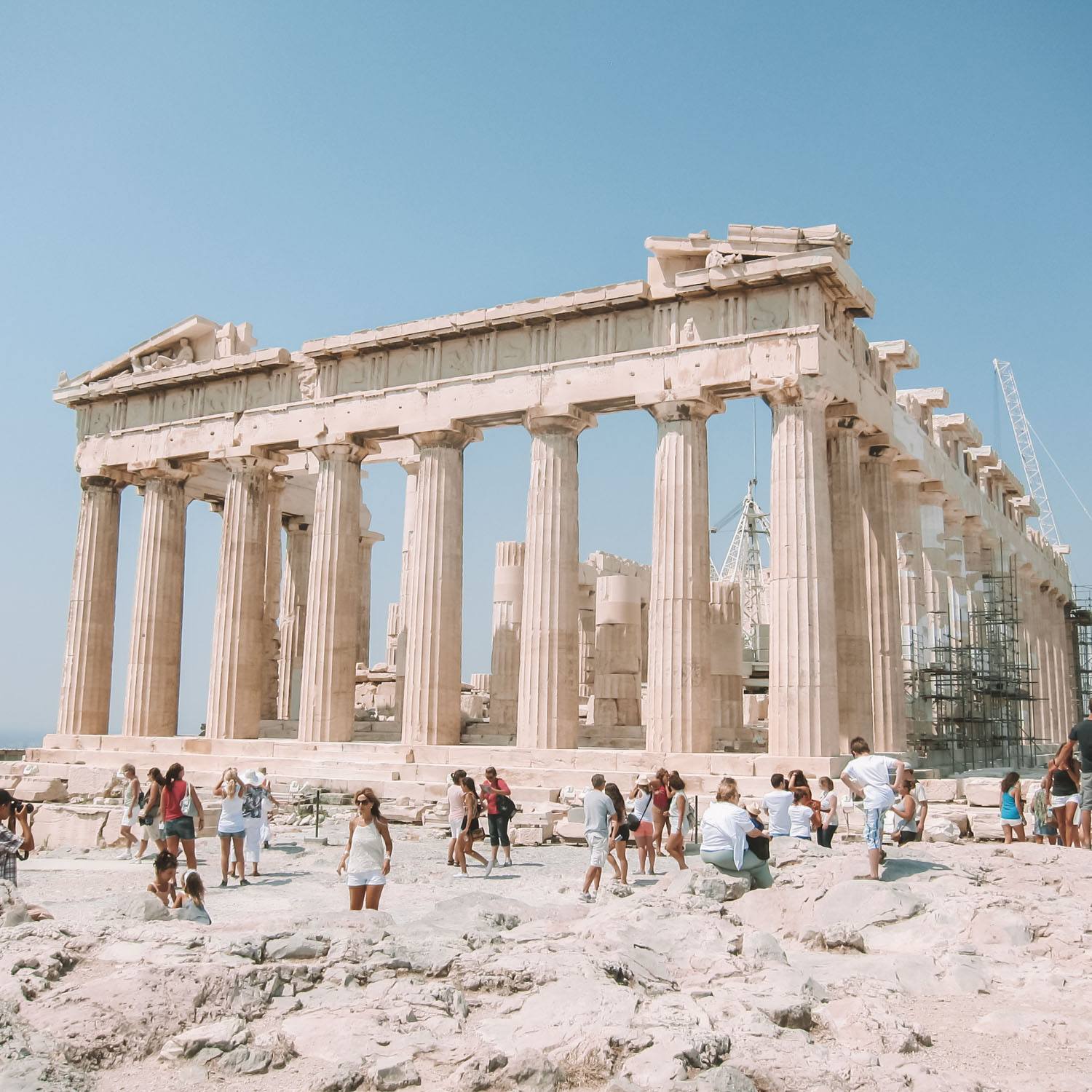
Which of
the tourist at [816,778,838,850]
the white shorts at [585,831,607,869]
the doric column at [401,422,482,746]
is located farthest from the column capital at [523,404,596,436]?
the white shorts at [585,831,607,869]

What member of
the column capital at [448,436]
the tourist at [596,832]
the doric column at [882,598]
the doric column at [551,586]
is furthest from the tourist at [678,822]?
the column capital at [448,436]

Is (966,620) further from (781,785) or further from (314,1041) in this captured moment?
(314,1041)

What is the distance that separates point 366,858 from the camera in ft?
39.6

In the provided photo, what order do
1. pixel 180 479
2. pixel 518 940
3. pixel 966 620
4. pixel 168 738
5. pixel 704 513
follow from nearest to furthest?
pixel 518 940 → pixel 704 513 → pixel 168 738 → pixel 180 479 → pixel 966 620

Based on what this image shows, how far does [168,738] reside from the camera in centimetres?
3059

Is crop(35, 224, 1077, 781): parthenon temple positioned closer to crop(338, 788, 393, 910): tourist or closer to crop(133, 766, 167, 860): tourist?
crop(133, 766, 167, 860): tourist

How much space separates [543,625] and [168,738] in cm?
1119

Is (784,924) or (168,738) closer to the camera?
(784,924)

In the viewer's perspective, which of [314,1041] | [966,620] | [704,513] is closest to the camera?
[314,1041]

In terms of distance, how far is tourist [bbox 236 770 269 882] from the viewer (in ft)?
53.7

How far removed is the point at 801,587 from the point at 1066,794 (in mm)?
8699

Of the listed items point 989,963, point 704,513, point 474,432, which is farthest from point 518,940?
point 474,432

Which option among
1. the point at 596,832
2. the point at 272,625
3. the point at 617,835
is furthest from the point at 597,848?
the point at 272,625

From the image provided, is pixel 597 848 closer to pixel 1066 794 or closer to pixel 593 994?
pixel 1066 794
